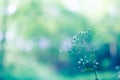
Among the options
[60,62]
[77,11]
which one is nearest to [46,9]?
[77,11]

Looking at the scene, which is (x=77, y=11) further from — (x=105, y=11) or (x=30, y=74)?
(x=30, y=74)

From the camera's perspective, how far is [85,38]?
3.06m

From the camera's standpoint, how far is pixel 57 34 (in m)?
3.12

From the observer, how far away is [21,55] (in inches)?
123

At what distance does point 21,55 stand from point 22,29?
225mm

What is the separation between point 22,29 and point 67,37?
396 mm

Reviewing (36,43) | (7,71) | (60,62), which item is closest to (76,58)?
(60,62)

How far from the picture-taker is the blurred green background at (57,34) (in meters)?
3.11

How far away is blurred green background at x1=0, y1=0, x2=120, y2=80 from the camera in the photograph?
311 cm

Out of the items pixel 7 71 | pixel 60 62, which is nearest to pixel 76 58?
pixel 60 62

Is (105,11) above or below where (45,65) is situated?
above

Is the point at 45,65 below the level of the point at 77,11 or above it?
below

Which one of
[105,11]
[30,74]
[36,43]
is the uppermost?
[105,11]

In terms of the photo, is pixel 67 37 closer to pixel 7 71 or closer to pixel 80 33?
pixel 80 33
